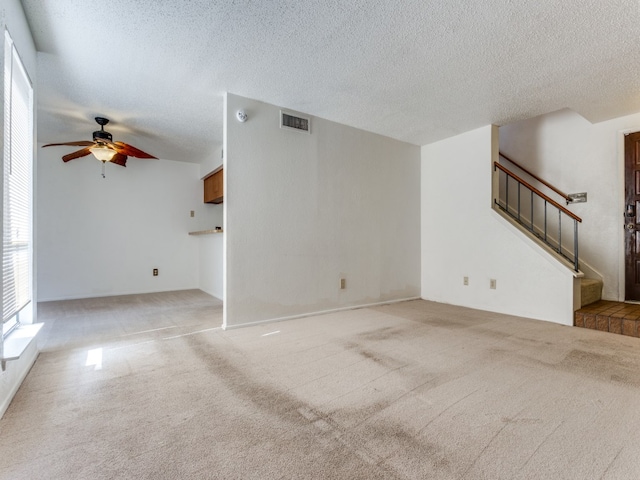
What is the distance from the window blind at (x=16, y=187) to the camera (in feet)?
5.84

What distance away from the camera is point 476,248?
13.2 ft

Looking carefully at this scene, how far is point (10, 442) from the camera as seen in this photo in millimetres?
1312

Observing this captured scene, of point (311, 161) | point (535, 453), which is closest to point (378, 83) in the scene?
point (311, 161)

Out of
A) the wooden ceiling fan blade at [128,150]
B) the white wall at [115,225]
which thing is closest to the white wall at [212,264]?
the white wall at [115,225]

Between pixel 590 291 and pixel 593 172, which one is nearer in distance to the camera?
pixel 590 291

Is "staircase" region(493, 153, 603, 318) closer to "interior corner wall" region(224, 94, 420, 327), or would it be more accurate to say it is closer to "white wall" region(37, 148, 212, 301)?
"interior corner wall" region(224, 94, 420, 327)

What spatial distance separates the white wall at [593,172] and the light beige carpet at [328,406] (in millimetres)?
1509

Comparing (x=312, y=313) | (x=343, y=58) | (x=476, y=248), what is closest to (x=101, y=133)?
(x=343, y=58)

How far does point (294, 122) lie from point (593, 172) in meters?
3.78

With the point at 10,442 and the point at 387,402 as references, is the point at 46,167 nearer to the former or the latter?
the point at 10,442

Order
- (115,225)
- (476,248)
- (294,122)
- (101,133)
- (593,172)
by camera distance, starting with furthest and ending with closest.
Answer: (115,225)
(476,248)
(593,172)
(101,133)
(294,122)

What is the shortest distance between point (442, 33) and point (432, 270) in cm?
319

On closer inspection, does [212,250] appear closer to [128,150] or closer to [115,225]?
[115,225]

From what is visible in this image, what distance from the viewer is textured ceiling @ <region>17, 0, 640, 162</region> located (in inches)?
76.7
